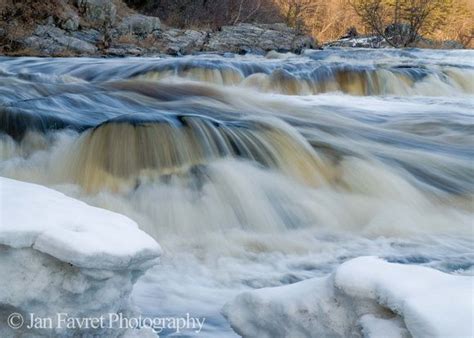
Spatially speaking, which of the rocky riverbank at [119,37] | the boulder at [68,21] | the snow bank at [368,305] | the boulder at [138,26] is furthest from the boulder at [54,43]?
the snow bank at [368,305]

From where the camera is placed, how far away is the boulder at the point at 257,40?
17520 mm

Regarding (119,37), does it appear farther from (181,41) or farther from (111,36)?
(181,41)

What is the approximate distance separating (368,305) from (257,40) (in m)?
17.8

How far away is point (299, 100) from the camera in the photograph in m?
8.30

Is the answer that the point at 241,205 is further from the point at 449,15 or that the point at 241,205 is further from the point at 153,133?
the point at 449,15

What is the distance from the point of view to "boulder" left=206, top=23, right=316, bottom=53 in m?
17.5

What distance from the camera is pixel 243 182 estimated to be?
14.1ft

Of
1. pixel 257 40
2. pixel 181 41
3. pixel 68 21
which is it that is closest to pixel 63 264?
pixel 68 21

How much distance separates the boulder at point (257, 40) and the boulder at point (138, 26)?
1.75 metres

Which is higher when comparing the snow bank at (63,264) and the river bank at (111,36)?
the snow bank at (63,264)

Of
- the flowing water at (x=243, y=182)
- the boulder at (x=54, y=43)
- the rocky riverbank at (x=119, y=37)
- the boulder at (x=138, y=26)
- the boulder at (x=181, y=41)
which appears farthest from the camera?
the boulder at (x=138, y=26)

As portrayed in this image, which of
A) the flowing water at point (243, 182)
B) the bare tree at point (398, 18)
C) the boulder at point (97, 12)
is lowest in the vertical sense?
the flowing water at point (243, 182)

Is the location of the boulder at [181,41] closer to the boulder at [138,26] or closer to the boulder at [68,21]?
the boulder at [138,26]

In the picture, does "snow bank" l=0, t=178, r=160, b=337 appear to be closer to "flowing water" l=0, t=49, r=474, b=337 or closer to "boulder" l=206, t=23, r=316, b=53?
"flowing water" l=0, t=49, r=474, b=337
